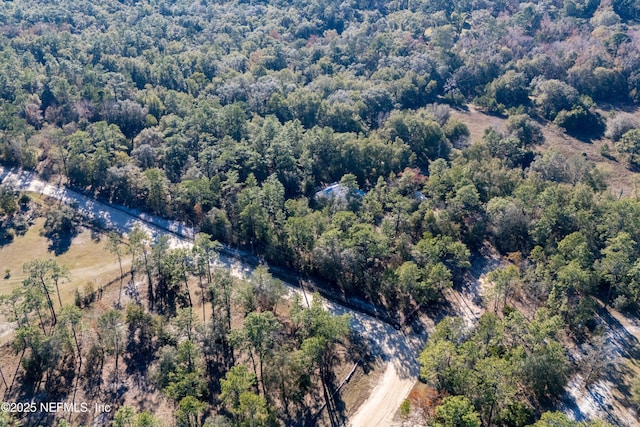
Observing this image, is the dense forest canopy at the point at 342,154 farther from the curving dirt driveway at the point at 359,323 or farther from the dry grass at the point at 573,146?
the dry grass at the point at 573,146

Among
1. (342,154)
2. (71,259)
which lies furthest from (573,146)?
(71,259)

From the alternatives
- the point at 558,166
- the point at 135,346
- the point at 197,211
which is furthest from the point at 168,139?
the point at 558,166

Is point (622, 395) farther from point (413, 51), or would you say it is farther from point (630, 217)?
point (413, 51)

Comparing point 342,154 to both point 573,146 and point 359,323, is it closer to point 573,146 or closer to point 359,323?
point 359,323

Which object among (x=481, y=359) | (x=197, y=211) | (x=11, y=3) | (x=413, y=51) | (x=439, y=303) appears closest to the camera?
Result: (x=481, y=359)

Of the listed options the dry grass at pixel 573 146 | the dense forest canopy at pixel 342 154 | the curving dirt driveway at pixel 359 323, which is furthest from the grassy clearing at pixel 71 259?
the dry grass at pixel 573 146

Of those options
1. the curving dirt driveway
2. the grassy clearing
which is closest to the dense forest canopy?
the curving dirt driveway
